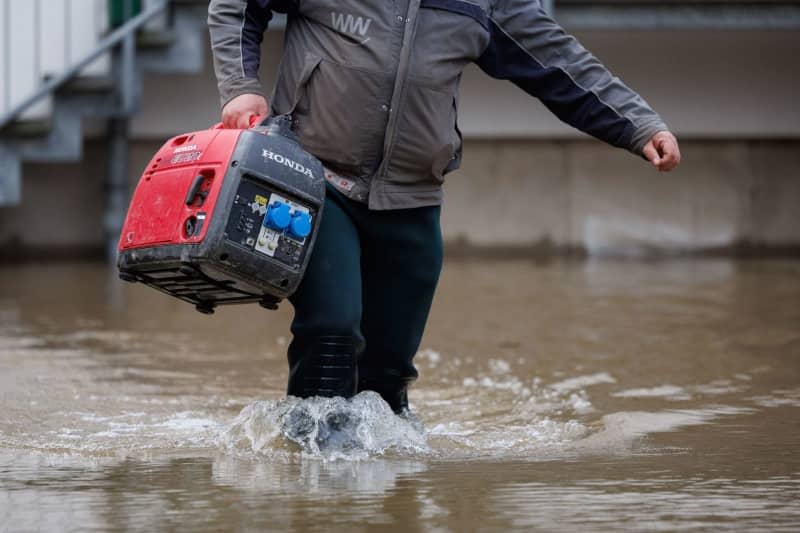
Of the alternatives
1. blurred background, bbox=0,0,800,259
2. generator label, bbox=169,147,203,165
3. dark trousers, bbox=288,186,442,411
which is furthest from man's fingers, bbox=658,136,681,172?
blurred background, bbox=0,0,800,259

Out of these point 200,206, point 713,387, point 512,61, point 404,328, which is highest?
point 512,61

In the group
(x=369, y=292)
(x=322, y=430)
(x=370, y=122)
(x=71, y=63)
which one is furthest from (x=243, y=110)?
(x=71, y=63)

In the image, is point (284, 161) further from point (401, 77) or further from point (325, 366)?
point (325, 366)

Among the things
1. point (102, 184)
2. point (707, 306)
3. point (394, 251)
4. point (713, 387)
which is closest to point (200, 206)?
point (394, 251)

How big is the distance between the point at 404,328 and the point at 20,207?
7088mm

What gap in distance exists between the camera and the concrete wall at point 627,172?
10586mm

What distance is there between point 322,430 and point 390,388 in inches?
→ 18.3

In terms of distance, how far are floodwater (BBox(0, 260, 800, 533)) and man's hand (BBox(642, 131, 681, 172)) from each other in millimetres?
770

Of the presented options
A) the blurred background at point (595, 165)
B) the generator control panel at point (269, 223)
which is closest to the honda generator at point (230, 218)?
the generator control panel at point (269, 223)

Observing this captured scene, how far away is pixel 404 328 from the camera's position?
4.02 metres

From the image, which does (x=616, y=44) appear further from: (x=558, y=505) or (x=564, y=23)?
(x=558, y=505)

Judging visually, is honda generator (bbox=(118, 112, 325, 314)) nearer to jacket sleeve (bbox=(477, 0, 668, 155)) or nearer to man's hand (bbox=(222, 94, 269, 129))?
man's hand (bbox=(222, 94, 269, 129))

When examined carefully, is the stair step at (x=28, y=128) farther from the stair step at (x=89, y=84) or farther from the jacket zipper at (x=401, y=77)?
the jacket zipper at (x=401, y=77)

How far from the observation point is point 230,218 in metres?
3.41
